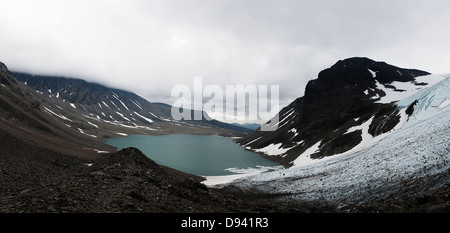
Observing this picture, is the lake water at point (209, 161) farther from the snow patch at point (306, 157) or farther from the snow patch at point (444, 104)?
the snow patch at point (444, 104)

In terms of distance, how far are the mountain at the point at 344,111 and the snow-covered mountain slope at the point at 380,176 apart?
21418mm

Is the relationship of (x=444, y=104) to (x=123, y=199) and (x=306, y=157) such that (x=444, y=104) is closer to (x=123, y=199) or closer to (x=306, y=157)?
(x=306, y=157)

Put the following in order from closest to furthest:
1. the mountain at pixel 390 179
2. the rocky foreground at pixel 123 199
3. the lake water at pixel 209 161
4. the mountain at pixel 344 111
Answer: the rocky foreground at pixel 123 199 → the mountain at pixel 390 179 → the mountain at pixel 344 111 → the lake water at pixel 209 161

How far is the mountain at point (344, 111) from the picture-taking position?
55812 mm

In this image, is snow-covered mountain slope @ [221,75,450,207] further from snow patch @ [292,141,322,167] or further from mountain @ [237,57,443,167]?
snow patch @ [292,141,322,167]

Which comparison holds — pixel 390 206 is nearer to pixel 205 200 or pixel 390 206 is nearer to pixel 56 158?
pixel 205 200

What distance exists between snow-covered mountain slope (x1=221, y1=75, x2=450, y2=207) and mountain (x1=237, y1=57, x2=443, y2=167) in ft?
70.3

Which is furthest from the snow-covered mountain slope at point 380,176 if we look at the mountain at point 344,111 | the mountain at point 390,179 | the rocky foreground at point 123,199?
the mountain at point 344,111

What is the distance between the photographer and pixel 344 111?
8156 centimetres

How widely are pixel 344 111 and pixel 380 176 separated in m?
69.3

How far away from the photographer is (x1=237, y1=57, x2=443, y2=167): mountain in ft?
183

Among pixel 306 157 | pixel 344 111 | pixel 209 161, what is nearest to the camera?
pixel 306 157

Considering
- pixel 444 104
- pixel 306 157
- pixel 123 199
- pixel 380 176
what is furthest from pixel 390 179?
pixel 306 157
